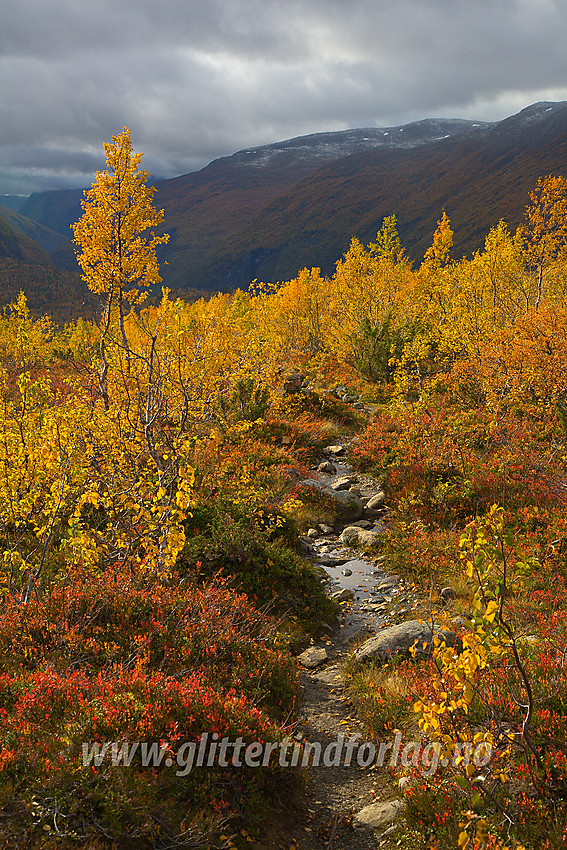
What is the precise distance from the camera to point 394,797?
4.37 meters

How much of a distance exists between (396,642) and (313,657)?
126cm

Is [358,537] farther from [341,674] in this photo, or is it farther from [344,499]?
[341,674]

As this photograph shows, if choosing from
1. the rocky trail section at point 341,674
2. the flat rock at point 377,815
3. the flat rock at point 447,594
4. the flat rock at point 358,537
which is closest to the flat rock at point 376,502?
the rocky trail section at point 341,674

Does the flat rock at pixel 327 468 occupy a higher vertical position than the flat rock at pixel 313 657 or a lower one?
higher

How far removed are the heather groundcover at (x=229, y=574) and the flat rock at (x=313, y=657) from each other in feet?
1.10

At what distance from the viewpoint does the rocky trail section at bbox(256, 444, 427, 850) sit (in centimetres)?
418

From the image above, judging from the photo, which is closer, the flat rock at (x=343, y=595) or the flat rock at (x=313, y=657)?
the flat rock at (x=313, y=657)

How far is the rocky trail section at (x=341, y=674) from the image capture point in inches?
165

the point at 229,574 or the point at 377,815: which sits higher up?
the point at 229,574

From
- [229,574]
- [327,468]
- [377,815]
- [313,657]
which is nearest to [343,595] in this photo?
[313,657]

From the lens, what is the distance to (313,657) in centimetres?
705

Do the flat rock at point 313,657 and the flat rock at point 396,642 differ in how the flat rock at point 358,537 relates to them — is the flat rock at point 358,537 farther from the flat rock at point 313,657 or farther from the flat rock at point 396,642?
the flat rock at point 396,642

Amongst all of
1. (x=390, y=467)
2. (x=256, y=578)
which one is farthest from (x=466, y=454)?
(x=256, y=578)

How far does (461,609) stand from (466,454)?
18.7 ft
